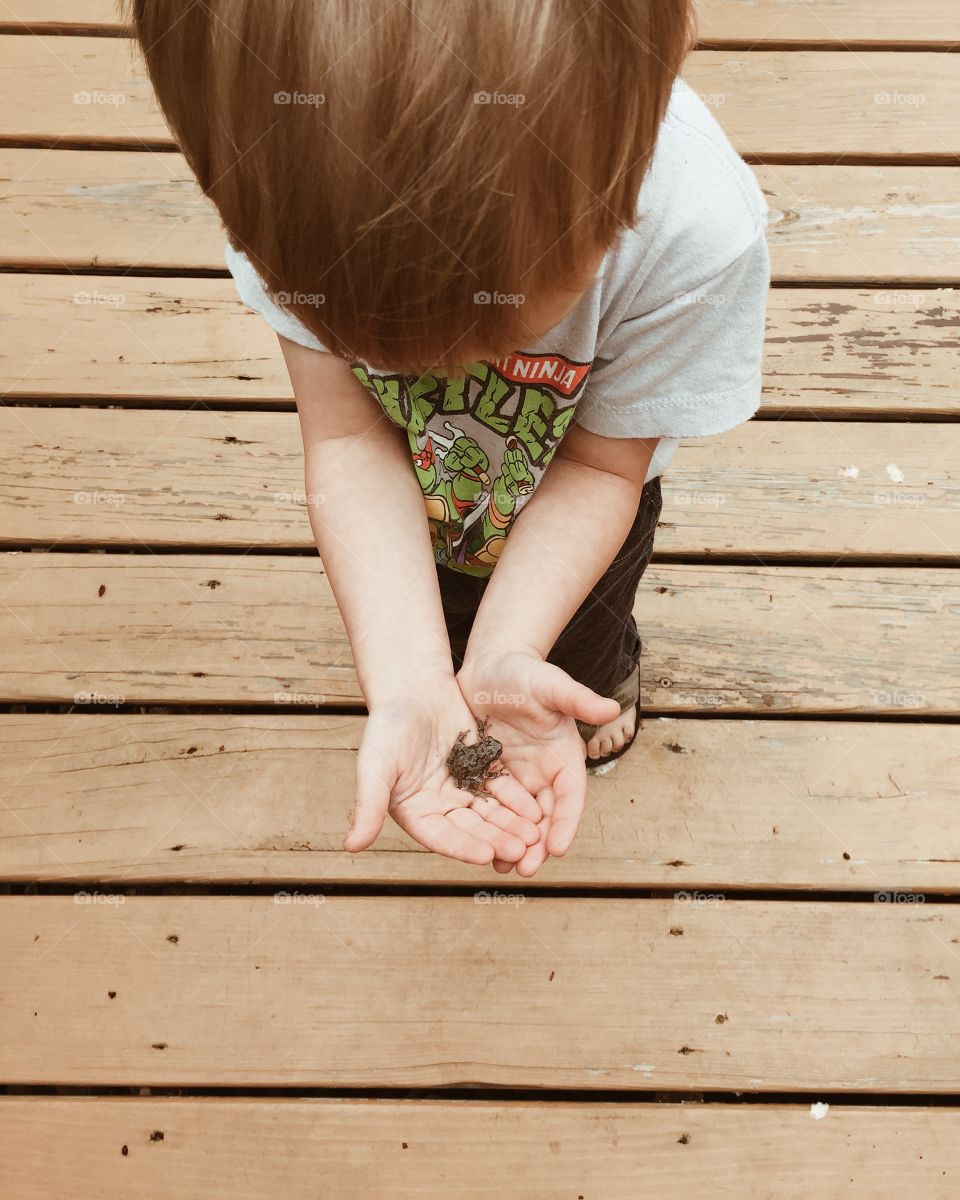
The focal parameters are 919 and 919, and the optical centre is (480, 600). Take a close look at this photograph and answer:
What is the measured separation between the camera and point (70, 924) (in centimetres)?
125

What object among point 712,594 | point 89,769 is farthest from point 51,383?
point 712,594

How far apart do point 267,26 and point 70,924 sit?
1174 millimetres

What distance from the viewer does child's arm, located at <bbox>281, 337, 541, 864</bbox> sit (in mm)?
814

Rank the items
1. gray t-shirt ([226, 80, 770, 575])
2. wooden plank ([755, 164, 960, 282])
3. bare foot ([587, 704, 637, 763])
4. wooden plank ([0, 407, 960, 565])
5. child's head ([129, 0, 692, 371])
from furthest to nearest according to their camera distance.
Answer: wooden plank ([755, 164, 960, 282]), wooden plank ([0, 407, 960, 565]), bare foot ([587, 704, 637, 763]), gray t-shirt ([226, 80, 770, 575]), child's head ([129, 0, 692, 371])

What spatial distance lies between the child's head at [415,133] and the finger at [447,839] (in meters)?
0.42

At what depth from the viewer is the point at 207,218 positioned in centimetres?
156

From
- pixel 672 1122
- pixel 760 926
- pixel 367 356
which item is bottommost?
pixel 672 1122

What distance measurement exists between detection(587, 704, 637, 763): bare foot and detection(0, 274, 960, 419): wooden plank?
0.54 m

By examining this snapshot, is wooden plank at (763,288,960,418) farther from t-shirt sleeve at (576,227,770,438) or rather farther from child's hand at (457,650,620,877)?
child's hand at (457,650,620,877)

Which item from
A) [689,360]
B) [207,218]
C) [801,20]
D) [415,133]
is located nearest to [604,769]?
[689,360]

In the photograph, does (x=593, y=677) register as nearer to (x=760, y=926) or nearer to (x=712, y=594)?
(x=712, y=594)

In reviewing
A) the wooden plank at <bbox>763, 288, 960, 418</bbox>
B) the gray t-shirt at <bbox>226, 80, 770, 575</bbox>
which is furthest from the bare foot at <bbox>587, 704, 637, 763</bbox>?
the wooden plank at <bbox>763, 288, 960, 418</bbox>

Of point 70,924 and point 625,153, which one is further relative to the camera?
point 70,924

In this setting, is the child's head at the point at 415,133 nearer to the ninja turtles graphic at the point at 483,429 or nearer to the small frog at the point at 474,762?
the ninja turtles graphic at the point at 483,429
